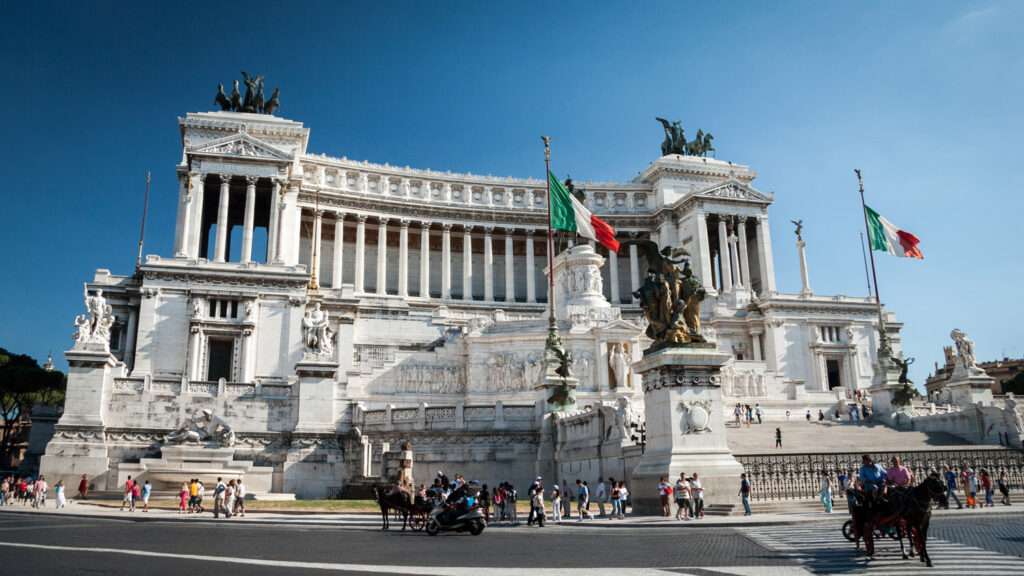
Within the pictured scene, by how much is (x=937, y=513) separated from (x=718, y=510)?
21.1 ft

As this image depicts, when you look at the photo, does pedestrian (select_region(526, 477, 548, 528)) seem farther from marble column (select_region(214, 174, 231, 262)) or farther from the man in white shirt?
marble column (select_region(214, 174, 231, 262))

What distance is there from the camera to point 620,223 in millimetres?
100188

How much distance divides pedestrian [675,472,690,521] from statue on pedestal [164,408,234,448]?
→ 79.1 feet

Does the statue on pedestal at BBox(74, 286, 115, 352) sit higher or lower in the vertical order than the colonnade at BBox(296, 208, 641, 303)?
lower

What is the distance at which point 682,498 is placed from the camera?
20516mm

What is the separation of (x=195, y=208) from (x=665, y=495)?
2582 inches

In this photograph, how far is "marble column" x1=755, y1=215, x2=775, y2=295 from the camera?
94.6 m

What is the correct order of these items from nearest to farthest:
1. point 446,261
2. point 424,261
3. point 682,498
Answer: point 682,498 < point 424,261 < point 446,261

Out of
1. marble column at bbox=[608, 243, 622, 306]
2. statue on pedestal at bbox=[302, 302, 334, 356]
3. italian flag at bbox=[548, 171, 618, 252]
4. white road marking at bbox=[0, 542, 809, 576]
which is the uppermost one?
marble column at bbox=[608, 243, 622, 306]

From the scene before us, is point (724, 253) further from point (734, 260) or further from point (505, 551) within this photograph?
point (505, 551)

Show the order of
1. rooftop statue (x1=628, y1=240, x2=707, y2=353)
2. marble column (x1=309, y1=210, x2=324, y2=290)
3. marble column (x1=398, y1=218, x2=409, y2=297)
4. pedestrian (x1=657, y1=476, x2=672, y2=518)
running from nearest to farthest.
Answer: pedestrian (x1=657, y1=476, x2=672, y2=518) → rooftop statue (x1=628, y1=240, x2=707, y2=353) → marble column (x1=309, y1=210, x2=324, y2=290) → marble column (x1=398, y1=218, x2=409, y2=297)

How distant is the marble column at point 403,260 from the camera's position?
88.6m

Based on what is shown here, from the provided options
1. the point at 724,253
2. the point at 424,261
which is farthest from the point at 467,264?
the point at 724,253

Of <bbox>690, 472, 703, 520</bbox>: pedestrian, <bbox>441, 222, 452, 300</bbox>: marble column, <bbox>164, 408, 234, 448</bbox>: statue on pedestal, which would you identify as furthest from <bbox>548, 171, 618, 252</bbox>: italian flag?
<bbox>441, 222, 452, 300</bbox>: marble column
